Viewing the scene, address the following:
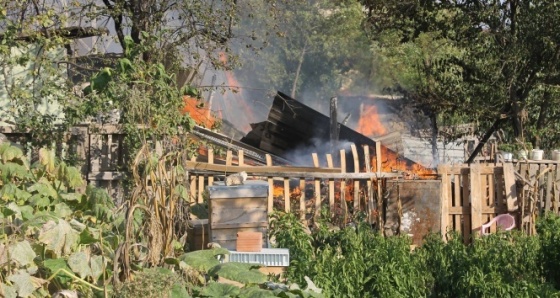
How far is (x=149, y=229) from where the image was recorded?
23.4ft

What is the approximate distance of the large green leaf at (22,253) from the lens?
636 centimetres

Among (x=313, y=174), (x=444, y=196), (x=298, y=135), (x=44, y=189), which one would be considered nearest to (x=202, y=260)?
(x=44, y=189)

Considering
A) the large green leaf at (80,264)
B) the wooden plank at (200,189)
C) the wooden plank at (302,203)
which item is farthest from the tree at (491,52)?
the large green leaf at (80,264)

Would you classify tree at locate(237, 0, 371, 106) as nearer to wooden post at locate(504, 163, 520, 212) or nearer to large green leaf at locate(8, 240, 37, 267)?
wooden post at locate(504, 163, 520, 212)

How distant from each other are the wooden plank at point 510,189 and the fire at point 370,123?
2829 centimetres

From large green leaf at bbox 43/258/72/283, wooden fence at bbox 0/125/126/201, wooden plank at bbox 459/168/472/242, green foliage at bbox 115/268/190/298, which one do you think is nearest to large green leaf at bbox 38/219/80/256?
large green leaf at bbox 43/258/72/283

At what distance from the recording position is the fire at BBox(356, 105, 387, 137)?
43.5 meters

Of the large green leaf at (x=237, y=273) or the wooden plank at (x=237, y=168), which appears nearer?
the large green leaf at (x=237, y=273)

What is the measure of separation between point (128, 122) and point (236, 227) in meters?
2.87

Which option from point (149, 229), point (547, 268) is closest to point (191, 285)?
point (149, 229)

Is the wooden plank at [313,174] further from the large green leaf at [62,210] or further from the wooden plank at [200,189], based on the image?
→ the large green leaf at [62,210]

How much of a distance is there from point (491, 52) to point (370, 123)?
26463mm

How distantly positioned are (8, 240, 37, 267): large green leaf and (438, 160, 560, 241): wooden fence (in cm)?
894

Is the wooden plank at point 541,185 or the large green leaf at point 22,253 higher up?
the wooden plank at point 541,185
